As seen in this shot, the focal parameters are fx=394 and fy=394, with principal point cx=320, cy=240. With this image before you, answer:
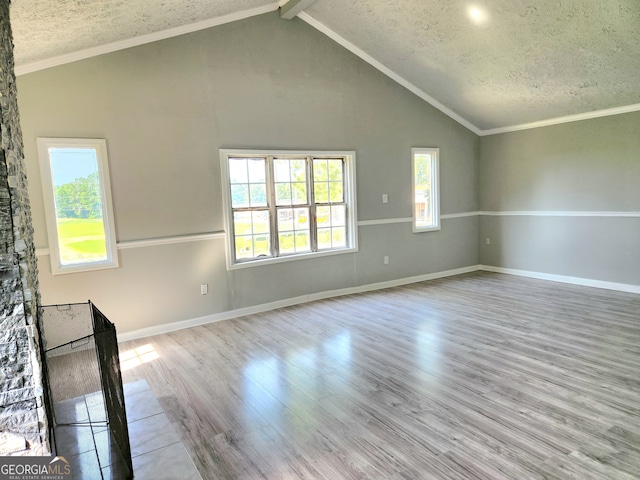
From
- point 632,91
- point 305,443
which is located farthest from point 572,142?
point 305,443

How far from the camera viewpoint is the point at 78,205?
157 inches

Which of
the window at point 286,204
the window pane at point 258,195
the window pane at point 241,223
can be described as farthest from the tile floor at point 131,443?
the window pane at point 258,195

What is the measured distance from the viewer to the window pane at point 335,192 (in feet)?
18.7

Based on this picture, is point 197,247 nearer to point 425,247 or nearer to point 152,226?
point 152,226

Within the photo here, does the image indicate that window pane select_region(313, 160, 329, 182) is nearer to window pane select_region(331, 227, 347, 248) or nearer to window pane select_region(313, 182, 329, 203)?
window pane select_region(313, 182, 329, 203)

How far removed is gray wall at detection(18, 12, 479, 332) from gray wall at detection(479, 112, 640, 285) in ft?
6.28

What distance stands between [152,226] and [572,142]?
5922mm

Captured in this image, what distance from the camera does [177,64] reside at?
14.4 feet

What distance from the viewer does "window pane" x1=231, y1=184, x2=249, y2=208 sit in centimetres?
491

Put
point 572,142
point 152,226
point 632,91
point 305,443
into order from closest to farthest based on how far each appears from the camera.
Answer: point 305,443 < point 152,226 < point 632,91 < point 572,142

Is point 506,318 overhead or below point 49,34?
below

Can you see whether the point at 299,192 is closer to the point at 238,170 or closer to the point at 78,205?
the point at 238,170

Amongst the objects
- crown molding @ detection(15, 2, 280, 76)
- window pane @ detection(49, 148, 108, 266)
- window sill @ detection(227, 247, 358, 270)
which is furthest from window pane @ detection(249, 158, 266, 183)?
window pane @ detection(49, 148, 108, 266)

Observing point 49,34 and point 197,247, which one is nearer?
point 49,34
